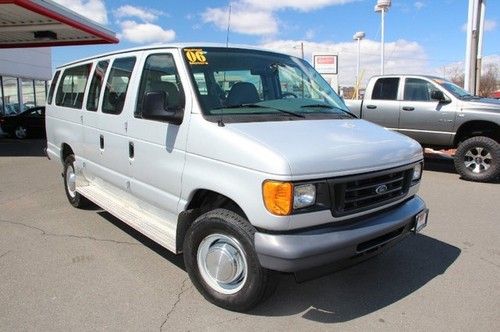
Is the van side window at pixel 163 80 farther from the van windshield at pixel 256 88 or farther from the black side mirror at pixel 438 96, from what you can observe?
the black side mirror at pixel 438 96

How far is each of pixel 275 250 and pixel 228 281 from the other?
2.28 feet

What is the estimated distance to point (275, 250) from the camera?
10.2 feet

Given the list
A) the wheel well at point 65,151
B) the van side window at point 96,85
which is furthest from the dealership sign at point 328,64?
the van side window at point 96,85

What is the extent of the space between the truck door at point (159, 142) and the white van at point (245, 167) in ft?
0.05

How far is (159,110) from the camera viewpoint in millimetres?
3812

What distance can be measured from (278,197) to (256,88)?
1474 millimetres

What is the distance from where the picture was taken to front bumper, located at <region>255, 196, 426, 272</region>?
3094mm

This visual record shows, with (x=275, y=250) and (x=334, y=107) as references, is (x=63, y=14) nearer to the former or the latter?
(x=334, y=107)

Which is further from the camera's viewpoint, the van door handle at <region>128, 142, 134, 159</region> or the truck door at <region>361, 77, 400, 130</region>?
Result: the truck door at <region>361, 77, 400, 130</region>

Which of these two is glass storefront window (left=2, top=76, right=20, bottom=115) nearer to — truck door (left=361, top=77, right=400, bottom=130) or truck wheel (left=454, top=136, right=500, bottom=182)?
truck door (left=361, top=77, right=400, bottom=130)

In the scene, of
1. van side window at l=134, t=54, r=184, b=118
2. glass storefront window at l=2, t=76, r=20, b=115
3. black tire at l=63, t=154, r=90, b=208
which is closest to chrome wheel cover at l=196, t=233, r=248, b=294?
van side window at l=134, t=54, r=184, b=118

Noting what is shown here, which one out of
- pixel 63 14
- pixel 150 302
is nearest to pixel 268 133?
pixel 150 302

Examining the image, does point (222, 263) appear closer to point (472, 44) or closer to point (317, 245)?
point (317, 245)

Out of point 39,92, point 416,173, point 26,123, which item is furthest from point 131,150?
point 39,92
